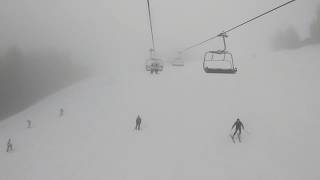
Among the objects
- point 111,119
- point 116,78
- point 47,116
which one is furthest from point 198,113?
point 116,78

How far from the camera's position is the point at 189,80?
42.5 metres

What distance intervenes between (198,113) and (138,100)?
884 centimetres

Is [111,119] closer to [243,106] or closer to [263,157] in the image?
[243,106]

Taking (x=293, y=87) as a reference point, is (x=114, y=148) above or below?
below

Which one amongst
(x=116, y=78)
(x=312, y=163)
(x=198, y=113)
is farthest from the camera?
(x=116, y=78)

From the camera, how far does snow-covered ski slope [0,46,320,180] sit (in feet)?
63.0

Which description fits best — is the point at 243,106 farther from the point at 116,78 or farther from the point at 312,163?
the point at 116,78

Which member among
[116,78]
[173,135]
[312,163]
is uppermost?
[116,78]

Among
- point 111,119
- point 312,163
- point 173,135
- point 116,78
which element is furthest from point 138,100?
point 312,163

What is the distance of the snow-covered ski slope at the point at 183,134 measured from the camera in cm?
1919

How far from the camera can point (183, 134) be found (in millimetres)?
24062

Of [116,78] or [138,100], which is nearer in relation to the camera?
[138,100]

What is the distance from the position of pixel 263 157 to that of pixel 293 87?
52.8ft

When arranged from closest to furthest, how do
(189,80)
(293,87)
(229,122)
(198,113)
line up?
(229,122) → (198,113) → (293,87) → (189,80)
